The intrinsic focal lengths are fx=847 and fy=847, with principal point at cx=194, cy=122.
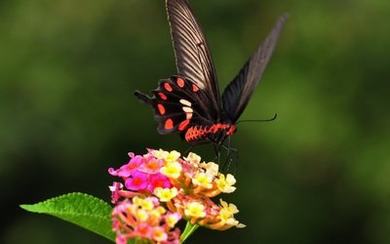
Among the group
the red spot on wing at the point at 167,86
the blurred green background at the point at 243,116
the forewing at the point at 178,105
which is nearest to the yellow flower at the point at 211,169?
the forewing at the point at 178,105

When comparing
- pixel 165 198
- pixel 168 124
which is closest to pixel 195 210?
pixel 165 198

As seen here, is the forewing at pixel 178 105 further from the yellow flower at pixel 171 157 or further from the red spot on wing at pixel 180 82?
the yellow flower at pixel 171 157

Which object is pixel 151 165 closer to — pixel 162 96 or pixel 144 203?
pixel 144 203

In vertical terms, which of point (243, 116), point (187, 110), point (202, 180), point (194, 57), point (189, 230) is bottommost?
point (243, 116)

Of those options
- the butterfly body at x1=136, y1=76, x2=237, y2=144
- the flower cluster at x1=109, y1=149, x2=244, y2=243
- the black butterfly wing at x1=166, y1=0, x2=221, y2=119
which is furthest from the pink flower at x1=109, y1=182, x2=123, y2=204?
the black butterfly wing at x1=166, y1=0, x2=221, y2=119

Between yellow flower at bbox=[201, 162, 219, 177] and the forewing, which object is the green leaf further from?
the forewing

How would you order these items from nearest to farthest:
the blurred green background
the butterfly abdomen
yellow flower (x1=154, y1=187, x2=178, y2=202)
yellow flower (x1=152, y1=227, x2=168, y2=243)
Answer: yellow flower (x1=152, y1=227, x2=168, y2=243) → yellow flower (x1=154, y1=187, x2=178, y2=202) → the butterfly abdomen → the blurred green background
